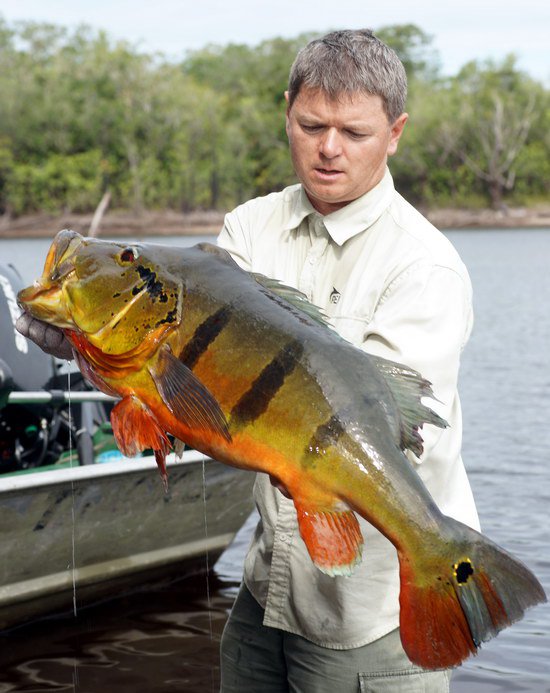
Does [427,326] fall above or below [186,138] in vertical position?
above

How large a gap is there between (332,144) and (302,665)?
1324 mm

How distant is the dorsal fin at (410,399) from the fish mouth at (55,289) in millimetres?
700

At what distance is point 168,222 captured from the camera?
6438 centimetres

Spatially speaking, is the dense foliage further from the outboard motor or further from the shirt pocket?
the shirt pocket

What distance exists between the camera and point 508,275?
115 feet

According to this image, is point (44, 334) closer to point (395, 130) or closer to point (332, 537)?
point (332, 537)

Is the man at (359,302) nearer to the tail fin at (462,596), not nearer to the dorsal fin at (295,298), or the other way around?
the dorsal fin at (295,298)

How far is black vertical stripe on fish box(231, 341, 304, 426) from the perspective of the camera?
233 cm

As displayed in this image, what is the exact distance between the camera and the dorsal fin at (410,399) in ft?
7.91

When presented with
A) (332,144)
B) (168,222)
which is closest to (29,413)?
(332,144)

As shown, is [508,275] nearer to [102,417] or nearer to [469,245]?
[469,245]

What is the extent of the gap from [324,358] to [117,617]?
544cm

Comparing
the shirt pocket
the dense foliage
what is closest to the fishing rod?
the shirt pocket

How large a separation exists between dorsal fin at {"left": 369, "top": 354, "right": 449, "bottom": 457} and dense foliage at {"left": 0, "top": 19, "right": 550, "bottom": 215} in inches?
2478
